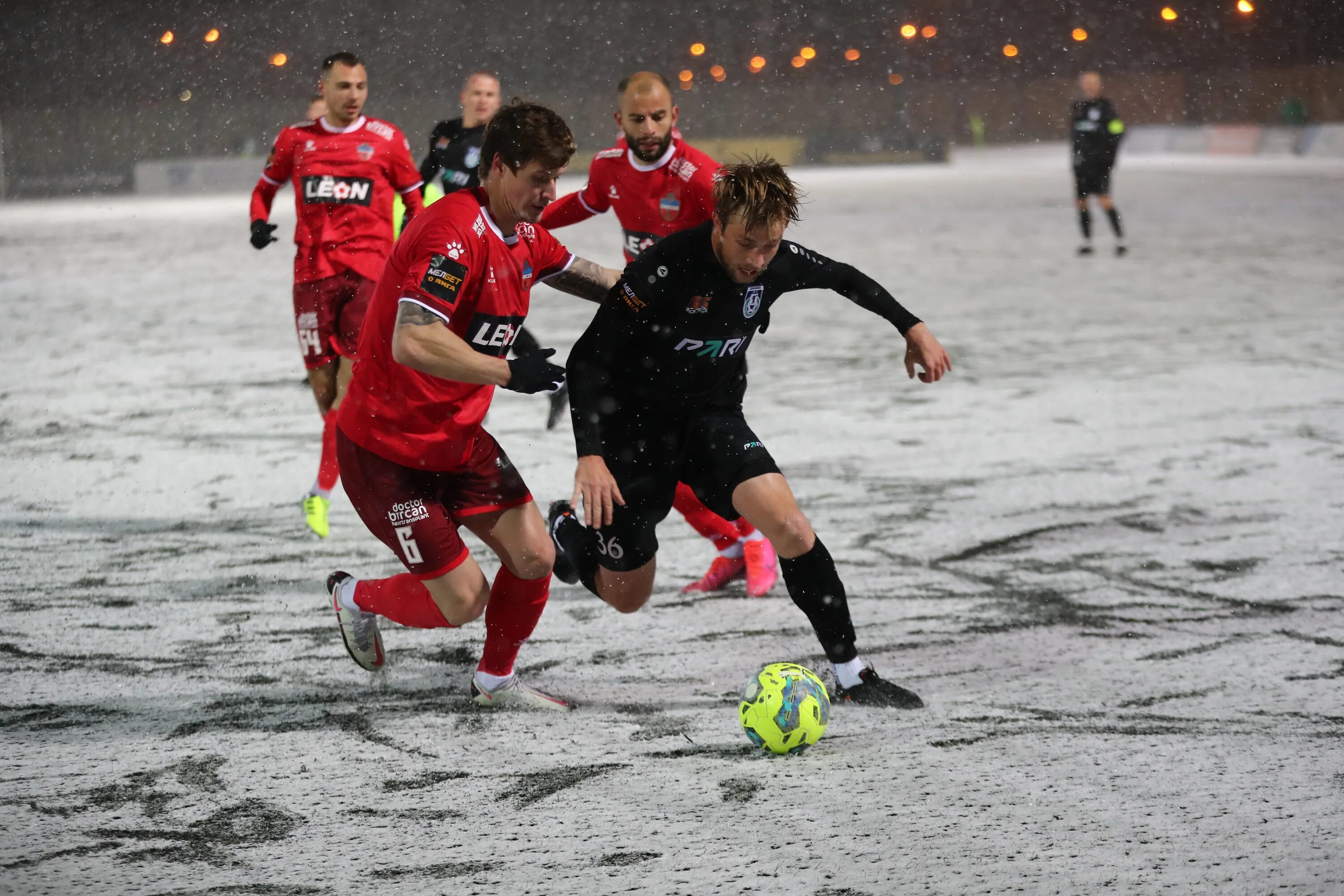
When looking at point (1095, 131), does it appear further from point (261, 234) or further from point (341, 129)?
point (261, 234)

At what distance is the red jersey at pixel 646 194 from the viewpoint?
5.63 metres

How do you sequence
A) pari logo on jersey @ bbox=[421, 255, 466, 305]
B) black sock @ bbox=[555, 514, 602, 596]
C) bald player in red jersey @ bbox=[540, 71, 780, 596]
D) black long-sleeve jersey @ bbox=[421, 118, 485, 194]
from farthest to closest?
black long-sleeve jersey @ bbox=[421, 118, 485, 194], bald player in red jersey @ bbox=[540, 71, 780, 596], black sock @ bbox=[555, 514, 602, 596], pari logo on jersey @ bbox=[421, 255, 466, 305]

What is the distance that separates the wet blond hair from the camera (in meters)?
3.52

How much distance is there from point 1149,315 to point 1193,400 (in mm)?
3491

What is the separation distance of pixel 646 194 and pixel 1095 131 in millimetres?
12555

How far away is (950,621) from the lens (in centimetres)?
468

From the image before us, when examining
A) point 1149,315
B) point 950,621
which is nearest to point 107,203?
point 1149,315

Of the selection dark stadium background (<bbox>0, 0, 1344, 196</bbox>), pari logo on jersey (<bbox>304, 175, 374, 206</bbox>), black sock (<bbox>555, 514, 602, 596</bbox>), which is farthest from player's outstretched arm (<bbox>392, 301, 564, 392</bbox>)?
dark stadium background (<bbox>0, 0, 1344, 196</bbox>)

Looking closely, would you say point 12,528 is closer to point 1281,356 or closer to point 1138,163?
point 1281,356

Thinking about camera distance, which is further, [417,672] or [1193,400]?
[1193,400]

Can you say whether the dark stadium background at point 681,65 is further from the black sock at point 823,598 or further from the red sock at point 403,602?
the black sock at point 823,598

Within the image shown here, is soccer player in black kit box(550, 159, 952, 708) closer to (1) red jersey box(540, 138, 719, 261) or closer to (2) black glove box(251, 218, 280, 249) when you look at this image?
(1) red jersey box(540, 138, 719, 261)

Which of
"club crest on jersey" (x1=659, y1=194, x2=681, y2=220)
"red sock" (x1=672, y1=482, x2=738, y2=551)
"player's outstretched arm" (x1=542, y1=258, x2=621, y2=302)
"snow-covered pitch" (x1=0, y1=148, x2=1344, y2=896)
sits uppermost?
"club crest on jersey" (x1=659, y1=194, x2=681, y2=220)

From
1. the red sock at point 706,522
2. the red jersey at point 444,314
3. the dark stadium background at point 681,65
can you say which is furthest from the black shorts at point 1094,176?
the dark stadium background at point 681,65
